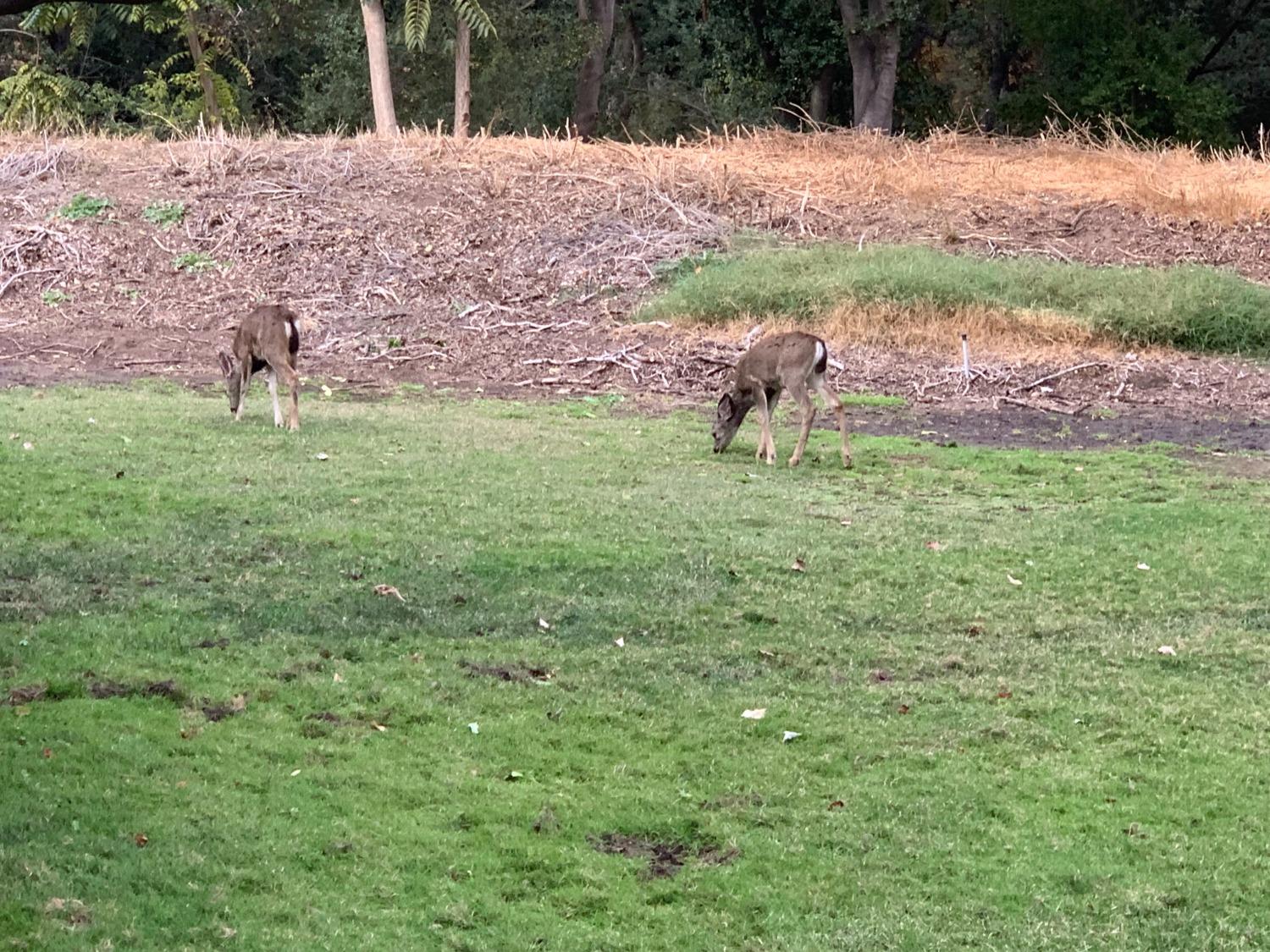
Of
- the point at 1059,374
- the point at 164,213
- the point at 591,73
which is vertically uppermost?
the point at 591,73

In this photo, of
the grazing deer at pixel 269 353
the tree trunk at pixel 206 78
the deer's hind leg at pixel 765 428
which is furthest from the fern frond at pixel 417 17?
the tree trunk at pixel 206 78

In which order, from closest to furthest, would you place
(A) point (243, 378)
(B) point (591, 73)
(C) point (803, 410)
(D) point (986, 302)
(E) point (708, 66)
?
(C) point (803, 410)
(A) point (243, 378)
(D) point (986, 302)
(B) point (591, 73)
(E) point (708, 66)

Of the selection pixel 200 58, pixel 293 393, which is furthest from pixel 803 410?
pixel 200 58

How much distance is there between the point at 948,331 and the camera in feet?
64.1

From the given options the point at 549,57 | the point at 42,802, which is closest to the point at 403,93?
the point at 549,57

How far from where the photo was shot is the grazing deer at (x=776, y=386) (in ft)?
44.2

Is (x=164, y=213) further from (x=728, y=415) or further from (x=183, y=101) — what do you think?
(x=728, y=415)

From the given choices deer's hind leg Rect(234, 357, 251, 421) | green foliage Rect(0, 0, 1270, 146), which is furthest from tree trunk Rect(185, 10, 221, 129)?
deer's hind leg Rect(234, 357, 251, 421)

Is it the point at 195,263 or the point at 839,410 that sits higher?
the point at 195,263

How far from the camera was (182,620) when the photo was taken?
8.40 m

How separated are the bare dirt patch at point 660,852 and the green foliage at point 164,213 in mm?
20141

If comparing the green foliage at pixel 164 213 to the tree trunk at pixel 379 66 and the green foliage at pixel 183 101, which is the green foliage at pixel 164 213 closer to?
the tree trunk at pixel 379 66

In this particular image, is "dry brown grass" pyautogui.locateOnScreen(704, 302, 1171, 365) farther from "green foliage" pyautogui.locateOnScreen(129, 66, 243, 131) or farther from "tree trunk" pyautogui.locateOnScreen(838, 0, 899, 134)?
"green foliage" pyautogui.locateOnScreen(129, 66, 243, 131)

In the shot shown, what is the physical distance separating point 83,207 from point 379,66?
617cm
